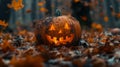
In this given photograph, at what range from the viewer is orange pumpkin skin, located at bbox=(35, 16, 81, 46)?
21.2ft

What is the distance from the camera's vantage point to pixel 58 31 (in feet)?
21.3

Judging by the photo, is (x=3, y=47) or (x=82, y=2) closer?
(x=3, y=47)

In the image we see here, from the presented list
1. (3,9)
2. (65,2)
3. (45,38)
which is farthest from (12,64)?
(65,2)

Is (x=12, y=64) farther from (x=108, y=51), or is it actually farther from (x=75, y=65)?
(x=108, y=51)

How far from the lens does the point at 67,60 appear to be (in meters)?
4.21

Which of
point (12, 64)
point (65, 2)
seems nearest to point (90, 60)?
point (12, 64)

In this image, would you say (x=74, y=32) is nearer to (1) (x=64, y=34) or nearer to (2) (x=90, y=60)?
(1) (x=64, y=34)

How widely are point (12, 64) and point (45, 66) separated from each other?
1.62ft

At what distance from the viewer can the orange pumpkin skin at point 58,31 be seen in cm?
646

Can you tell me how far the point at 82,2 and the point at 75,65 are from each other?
11907 mm

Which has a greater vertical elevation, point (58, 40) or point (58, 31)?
point (58, 31)

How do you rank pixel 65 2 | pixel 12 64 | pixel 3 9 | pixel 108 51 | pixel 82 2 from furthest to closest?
pixel 65 2 < pixel 82 2 < pixel 3 9 < pixel 108 51 < pixel 12 64

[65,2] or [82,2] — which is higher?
[82,2]

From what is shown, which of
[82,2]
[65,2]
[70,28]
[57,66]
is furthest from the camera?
[65,2]
